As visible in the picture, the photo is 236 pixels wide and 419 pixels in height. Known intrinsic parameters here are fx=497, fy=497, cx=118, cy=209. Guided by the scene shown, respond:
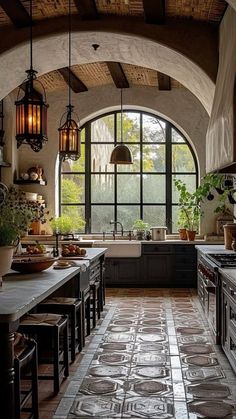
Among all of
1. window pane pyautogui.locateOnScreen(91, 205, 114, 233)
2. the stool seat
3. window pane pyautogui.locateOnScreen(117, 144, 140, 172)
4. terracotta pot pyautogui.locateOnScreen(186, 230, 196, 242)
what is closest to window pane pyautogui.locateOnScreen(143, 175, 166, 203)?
window pane pyautogui.locateOnScreen(117, 144, 140, 172)

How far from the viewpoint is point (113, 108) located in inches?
378

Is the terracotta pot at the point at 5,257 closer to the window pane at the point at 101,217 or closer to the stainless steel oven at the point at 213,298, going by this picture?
the stainless steel oven at the point at 213,298

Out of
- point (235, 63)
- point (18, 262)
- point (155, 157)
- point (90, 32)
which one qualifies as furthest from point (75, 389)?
point (155, 157)

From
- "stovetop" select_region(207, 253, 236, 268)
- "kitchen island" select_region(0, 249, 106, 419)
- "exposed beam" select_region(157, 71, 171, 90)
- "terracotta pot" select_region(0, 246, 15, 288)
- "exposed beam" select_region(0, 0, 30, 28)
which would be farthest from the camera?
"exposed beam" select_region(157, 71, 171, 90)

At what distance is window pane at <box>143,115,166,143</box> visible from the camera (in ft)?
32.0

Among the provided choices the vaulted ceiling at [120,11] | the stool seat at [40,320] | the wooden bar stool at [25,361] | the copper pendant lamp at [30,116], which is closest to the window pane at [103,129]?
the vaulted ceiling at [120,11]

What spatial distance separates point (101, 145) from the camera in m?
9.84

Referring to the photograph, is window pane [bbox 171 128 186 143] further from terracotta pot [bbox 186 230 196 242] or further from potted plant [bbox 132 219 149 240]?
terracotta pot [bbox 186 230 196 242]

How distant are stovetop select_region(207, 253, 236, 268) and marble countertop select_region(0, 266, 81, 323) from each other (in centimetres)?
141

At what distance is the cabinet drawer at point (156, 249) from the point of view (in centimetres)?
876

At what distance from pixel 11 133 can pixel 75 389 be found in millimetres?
6018

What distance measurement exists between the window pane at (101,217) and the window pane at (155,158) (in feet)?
3.52

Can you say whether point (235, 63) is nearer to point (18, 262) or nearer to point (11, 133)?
point (18, 262)

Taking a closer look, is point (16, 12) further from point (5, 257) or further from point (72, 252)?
point (5, 257)
